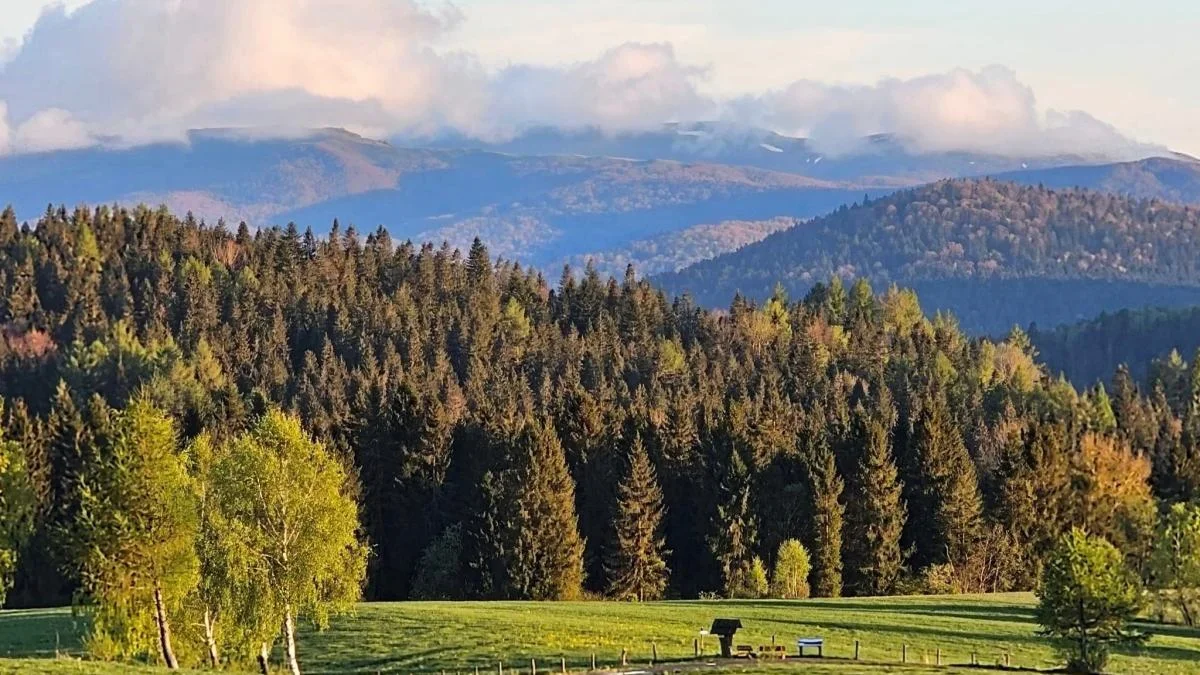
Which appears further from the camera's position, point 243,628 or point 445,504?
point 445,504

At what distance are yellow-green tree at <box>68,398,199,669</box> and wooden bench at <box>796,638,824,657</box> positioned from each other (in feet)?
89.3

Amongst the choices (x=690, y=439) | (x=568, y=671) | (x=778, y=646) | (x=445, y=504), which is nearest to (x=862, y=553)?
(x=690, y=439)

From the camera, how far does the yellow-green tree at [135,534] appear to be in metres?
65.9

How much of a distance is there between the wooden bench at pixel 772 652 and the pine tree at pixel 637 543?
54.8m

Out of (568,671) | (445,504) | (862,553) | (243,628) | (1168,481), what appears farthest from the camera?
(1168,481)

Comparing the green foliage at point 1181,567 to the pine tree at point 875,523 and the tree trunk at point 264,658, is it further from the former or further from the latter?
the tree trunk at point 264,658

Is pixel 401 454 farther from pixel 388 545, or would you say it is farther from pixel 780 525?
pixel 780 525

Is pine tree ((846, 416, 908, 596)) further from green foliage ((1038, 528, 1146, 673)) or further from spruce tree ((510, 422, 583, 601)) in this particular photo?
green foliage ((1038, 528, 1146, 673))

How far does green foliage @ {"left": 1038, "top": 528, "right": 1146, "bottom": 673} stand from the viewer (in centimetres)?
6694

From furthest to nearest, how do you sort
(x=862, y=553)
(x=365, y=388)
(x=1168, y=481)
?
(x=365, y=388)
(x=1168, y=481)
(x=862, y=553)

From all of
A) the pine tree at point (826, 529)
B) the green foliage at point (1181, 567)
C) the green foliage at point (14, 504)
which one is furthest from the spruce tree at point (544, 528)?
the green foliage at point (1181, 567)

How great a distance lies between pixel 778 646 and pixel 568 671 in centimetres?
1118

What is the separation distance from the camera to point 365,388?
170 meters

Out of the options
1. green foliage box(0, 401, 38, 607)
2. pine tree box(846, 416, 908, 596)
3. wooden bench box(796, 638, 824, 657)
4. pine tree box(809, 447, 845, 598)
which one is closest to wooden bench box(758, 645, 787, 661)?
wooden bench box(796, 638, 824, 657)
